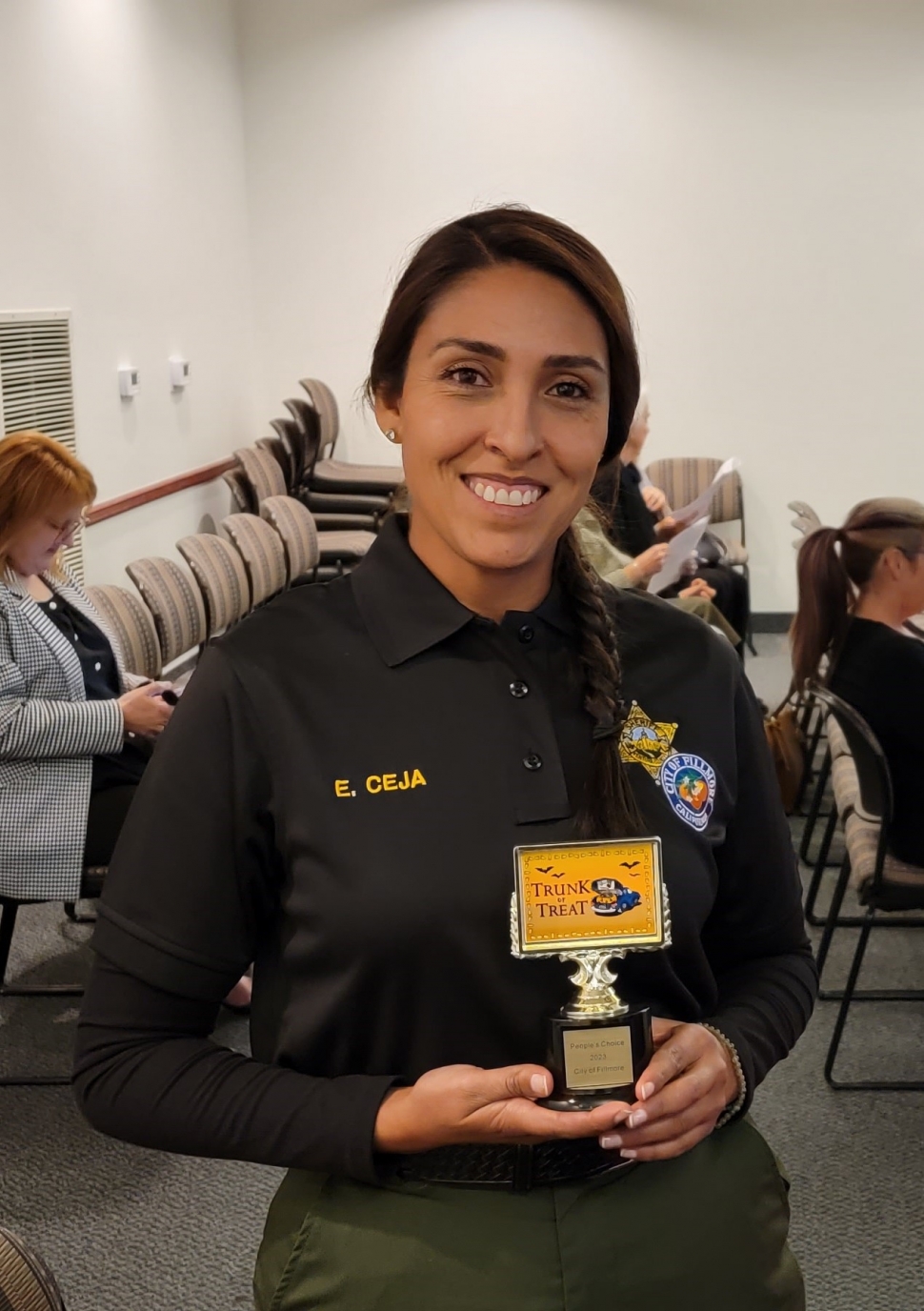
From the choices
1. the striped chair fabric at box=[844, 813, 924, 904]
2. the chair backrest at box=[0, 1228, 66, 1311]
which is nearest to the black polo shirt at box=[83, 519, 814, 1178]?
the chair backrest at box=[0, 1228, 66, 1311]

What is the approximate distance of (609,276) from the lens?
113cm

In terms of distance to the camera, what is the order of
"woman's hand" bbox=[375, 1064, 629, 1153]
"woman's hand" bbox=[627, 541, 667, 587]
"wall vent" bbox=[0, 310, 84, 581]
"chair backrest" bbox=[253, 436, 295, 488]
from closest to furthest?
"woman's hand" bbox=[375, 1064, 629, 1153] < "woman's hand" bbox=[627, 541, 667, 587] < "wall vent" bbox=[0, 310, 84, 581] < "chair backrest" bbox=[253, 436, 295, 488]

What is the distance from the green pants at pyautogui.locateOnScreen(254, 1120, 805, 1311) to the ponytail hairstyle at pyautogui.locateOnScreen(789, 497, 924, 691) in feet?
7.06

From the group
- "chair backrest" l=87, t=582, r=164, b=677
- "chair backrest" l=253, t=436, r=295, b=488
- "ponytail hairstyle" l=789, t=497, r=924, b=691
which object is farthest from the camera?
"chair backrest" l=253, t=436, r=295, b=488

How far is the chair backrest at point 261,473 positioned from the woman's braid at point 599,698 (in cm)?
477

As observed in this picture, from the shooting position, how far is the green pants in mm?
993

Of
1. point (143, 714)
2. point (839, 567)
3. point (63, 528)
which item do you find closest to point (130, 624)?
Result: point (63, 528)

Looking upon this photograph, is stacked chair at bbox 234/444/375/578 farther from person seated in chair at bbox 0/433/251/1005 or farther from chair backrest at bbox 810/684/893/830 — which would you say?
chair backrest at bbox 810/684/893/830

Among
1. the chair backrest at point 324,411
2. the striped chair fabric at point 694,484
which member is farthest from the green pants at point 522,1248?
the chair backrest at point 324,411

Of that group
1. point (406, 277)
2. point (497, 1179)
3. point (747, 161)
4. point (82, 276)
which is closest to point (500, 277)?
point (406, 277)

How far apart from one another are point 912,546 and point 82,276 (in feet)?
11.5

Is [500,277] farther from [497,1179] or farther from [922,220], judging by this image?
[922,220]

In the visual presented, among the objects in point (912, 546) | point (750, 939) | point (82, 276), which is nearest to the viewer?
point (750, 939)

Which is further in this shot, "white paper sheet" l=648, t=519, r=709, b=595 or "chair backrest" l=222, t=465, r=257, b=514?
"chair backrest" l=222, t=465, r=257, b=514
